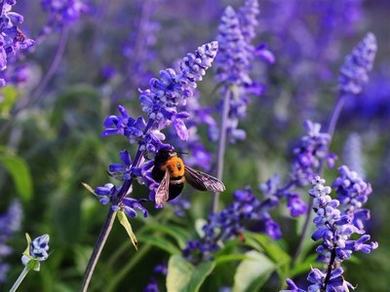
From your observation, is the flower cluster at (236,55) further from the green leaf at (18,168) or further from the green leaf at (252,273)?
the green leaf at (18,168)

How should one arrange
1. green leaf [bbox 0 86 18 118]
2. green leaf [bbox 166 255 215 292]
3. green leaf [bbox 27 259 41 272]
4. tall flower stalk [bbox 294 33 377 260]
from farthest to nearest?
green leaf [bbox 0 86 18 118]
tall flower stalk [bbox 294 33 377 260]
green leaf [bbox 166 255 215 292]
green leaf [bbox 27 259 41 272]

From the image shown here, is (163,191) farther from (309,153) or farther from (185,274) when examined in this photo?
(309,153)

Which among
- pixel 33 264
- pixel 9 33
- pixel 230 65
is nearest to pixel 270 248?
pixel 230 65

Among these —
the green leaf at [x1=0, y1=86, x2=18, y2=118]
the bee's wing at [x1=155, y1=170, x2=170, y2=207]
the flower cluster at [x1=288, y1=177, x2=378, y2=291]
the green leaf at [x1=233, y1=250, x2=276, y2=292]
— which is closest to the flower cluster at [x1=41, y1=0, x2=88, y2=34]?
the green leaf at [x1=0, y1=86, x2=18, y2=118]

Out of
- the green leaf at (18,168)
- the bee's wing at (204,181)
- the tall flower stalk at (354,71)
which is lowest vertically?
the bee's wing at (204,181)

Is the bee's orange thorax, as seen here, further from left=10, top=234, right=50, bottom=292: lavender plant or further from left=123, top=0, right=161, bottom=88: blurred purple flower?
left=123, top=0, right=161, bottom=88: blurred purple flower

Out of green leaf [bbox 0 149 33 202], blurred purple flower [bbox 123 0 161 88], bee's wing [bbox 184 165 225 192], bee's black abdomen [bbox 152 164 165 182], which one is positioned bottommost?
bee's black abdomen [bbox 152 164 165 182]

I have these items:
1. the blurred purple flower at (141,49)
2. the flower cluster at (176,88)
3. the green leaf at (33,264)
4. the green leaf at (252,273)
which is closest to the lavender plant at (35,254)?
the green leaf at (33,264)
